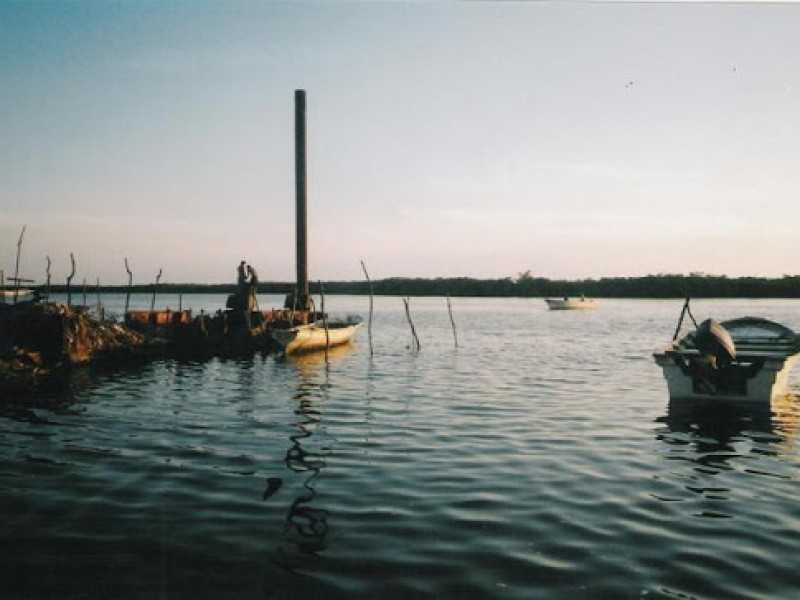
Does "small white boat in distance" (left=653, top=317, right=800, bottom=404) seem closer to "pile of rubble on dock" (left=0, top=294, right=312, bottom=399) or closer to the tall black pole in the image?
"pile of rubble on dock" (left=0, top=294, right=312, bottom=399)

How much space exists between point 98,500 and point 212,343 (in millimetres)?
23222

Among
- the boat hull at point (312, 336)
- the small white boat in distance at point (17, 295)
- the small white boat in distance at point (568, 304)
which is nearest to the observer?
the boat hull at point (312, 336)

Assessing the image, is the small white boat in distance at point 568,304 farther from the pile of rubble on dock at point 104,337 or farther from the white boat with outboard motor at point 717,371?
the white boat with outboard motor at point 717,371

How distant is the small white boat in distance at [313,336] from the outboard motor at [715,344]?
17180 mm

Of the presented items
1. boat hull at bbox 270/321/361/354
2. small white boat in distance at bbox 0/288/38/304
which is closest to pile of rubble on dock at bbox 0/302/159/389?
small white boat in distance at bbox 0/288/38/304

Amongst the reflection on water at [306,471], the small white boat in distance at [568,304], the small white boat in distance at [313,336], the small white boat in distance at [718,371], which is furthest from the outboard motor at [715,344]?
the small white boat in distance at [568,304]

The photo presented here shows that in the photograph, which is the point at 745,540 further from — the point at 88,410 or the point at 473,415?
the point at 88,410

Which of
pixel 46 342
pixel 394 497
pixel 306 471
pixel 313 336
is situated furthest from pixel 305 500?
pixel 313 336

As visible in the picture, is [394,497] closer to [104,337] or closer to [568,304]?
[104,337]

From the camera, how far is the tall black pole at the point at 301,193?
36844 mm

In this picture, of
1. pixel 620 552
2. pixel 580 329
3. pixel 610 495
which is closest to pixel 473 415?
pixel 610 495

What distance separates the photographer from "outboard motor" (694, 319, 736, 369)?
1595 centimetres

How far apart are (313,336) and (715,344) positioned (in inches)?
732

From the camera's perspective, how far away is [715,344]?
1598 cm
